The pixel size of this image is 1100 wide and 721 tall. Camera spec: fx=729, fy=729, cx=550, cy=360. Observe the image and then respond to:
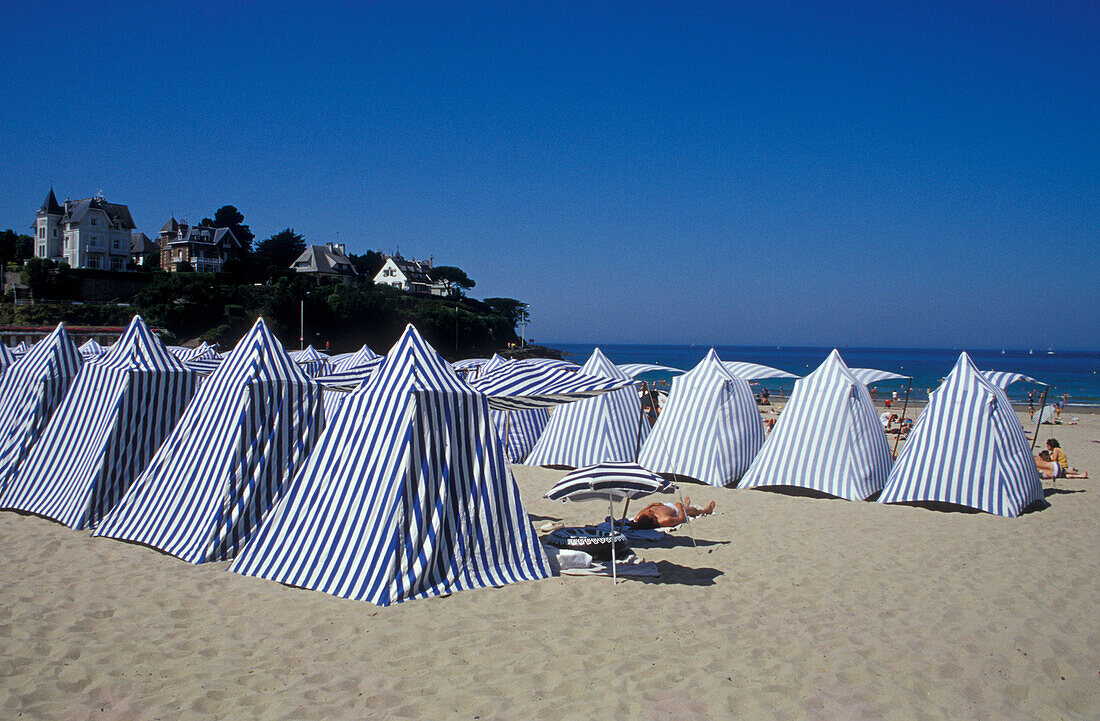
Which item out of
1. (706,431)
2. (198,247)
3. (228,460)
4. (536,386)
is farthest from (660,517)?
(198,247)

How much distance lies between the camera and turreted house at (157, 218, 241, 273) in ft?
212

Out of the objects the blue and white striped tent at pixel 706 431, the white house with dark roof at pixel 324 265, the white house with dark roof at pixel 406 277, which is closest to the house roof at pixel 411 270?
the white house with dark roof at pixel 406 277

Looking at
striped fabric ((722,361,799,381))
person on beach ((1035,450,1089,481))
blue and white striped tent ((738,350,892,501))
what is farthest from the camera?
striped fabric ((722,361,799,381))

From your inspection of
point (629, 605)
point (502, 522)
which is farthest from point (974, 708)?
point (502, 522)

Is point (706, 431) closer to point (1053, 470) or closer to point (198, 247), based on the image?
point (1053, 470)

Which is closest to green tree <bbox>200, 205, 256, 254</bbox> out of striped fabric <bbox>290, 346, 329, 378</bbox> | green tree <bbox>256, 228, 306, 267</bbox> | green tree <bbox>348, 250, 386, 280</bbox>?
green tree <bbox>256, 228, 306, 267</bbox>

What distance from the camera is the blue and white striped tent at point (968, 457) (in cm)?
1011

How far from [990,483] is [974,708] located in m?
6.65

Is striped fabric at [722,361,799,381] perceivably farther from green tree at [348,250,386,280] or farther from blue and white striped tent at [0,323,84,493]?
green tree at [348,250,386,280]

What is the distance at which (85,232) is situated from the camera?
57719 millimetres

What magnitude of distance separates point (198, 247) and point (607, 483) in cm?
6691

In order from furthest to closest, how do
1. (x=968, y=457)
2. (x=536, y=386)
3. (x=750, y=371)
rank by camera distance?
1. (x=750, y=371)
2. (x=968, y=457)
3. (x=536, y=386)

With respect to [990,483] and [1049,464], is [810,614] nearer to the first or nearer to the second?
[990,483]

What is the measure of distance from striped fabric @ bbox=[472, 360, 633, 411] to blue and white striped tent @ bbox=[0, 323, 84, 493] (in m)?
6.65
